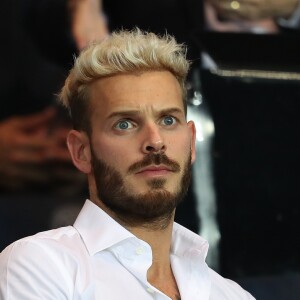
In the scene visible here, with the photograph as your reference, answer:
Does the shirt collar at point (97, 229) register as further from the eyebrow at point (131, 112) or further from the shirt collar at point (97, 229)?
the eyebrow at point (131, 112)

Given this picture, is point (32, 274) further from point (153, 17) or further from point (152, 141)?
point (153, 17)

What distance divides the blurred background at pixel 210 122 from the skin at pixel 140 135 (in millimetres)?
611

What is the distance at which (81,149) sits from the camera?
2027 mm

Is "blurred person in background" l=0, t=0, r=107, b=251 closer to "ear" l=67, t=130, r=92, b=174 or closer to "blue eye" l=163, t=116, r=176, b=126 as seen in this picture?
"ear" l=67, t=130, r=92, b=174

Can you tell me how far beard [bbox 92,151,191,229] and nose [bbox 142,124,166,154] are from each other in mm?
10

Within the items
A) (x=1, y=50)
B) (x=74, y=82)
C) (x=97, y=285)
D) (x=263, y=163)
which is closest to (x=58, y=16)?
(x=1, y=50)

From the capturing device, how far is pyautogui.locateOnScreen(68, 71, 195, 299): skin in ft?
6.29

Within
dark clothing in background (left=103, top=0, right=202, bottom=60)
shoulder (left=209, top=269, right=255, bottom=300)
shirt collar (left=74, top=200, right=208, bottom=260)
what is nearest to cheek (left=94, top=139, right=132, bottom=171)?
shirt collar (left=74, top=200, right=208, bottom=260)

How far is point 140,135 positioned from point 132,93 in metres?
0.09

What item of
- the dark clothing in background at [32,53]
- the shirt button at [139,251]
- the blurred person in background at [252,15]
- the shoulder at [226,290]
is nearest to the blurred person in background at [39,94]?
the dark clothing in background at [32,53]

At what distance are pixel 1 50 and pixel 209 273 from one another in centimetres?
115

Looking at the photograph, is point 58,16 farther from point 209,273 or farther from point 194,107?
point 209,273

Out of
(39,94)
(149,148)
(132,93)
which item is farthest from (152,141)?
(39,94)

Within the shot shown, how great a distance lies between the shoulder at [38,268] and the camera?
1783mm
